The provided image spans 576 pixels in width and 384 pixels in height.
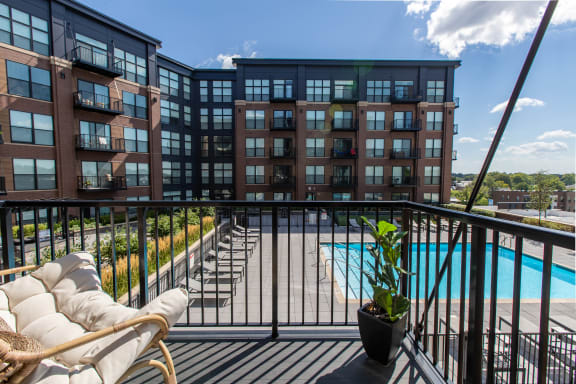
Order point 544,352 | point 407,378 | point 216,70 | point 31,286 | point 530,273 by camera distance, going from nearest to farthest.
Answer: point 544,352 → point 31,286 → point 407,378 → point 530,273 → point 216,70

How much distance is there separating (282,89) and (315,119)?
3.25 m

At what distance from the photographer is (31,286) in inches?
56.4

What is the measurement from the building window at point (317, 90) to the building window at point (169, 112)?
10026 millimetres

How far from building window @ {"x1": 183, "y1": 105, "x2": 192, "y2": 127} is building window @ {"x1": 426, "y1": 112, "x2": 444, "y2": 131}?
60.5 feet

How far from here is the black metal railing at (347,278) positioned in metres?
1.17

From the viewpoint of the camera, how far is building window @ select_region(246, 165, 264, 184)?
2016cm

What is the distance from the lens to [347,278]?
2006 mm

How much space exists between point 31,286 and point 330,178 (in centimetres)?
1932

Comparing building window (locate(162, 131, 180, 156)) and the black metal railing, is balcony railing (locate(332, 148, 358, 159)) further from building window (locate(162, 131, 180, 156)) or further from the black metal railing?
building window (locate(162, 131, 180, 156))

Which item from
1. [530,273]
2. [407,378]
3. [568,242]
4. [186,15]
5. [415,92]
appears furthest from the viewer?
[415,92]

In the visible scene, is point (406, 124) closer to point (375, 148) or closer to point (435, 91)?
point (375, 148)

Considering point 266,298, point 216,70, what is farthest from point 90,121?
point 266,298

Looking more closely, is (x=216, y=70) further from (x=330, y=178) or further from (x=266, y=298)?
(x=266, y=298)

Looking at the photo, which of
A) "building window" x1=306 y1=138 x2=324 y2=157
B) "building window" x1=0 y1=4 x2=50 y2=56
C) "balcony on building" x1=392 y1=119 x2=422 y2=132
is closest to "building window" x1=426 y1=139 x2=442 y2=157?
"balcony on building" x1=392 y1=119 x2=422 y2=132
